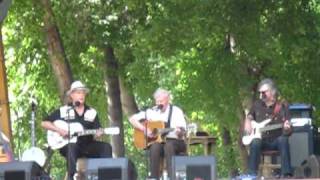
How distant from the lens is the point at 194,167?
9.31m

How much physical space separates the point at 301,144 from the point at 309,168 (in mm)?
637

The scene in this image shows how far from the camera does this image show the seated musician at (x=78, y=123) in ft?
36.8

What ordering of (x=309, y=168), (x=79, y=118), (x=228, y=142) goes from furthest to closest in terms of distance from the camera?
(x=228, y=142) < (x=79, y=118) < (x=309, y=168)

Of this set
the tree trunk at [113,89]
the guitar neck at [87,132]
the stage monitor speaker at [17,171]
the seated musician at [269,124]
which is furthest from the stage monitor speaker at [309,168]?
the tree trunk at [113,89]

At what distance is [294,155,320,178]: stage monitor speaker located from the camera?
10.7 metres

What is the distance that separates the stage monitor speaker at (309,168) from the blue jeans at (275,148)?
162mm

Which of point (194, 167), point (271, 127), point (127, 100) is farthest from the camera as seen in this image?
point (127, 100)

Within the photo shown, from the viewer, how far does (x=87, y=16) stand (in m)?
17.5

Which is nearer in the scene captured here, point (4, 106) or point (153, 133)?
point (153, 133)

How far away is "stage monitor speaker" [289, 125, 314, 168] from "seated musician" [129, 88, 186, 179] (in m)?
1.37

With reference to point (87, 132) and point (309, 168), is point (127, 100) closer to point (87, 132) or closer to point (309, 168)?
point (87, 132)

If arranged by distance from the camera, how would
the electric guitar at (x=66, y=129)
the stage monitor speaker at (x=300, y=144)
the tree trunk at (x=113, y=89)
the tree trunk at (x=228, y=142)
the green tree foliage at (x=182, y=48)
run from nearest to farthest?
the electric guitar at (x=66, y=129) → the stage monitor speaker at (x=300, y=144) → the green tree foliage at (x=182, y=48) → the tree trunk at (x=113, y=89) → the tree trunk at (x=228, y=142)

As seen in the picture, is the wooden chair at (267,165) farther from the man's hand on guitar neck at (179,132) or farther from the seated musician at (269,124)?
the man's hand on guitar neck at (179,132)

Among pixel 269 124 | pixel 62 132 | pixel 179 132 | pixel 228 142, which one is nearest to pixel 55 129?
pixel 62 132
